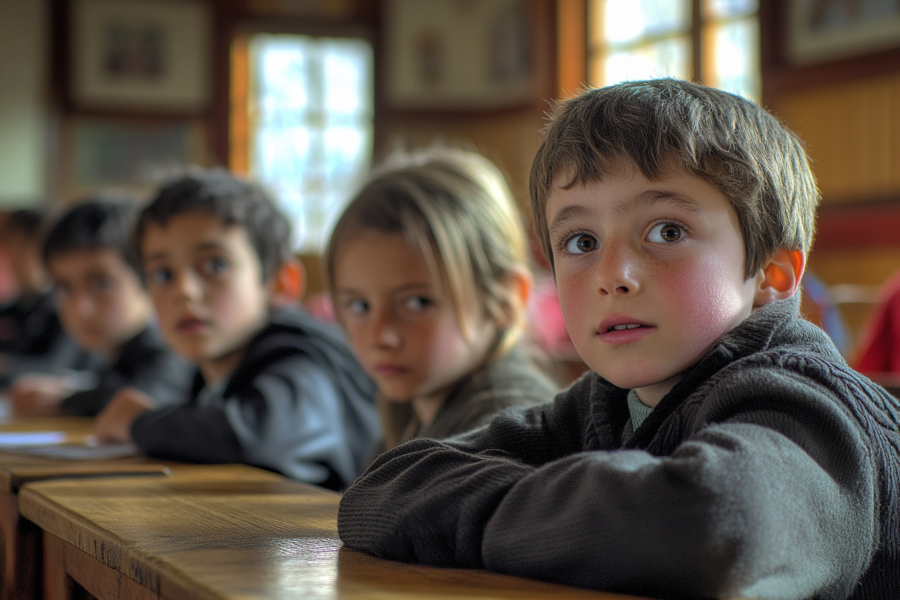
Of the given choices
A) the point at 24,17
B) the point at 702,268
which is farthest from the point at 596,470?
the point at 24,17

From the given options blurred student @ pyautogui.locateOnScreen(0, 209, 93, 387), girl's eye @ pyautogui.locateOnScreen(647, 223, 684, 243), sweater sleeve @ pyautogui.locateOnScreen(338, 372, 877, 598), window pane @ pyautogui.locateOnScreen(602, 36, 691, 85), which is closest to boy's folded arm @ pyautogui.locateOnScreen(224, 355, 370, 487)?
sweater sleeve @ pyautogui.locateOnScreen(338, 372, 877, 598)

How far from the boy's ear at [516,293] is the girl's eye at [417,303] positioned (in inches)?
4.8

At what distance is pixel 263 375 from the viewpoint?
5.00 ft

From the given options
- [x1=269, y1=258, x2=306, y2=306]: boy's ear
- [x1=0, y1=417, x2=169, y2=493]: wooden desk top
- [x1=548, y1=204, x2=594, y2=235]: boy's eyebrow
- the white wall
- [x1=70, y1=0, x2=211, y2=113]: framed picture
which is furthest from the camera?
[x1=70, y1=0, x2=211, y2=113]: framed picture

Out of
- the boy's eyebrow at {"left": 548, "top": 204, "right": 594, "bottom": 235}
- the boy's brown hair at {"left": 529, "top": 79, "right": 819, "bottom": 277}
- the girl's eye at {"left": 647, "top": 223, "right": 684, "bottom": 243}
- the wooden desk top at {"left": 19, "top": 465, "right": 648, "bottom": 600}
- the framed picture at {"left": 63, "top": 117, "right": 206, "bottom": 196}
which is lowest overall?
the wooden desk top at {"left": 19, "top": 465, "right": 648, "bottom": 600}

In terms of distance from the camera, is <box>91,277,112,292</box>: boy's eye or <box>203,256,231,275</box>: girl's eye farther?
<box>91,277,112,292</box>: boy's eye

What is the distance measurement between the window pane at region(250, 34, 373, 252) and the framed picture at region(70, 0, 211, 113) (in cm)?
46

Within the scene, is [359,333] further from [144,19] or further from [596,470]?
[144,19]

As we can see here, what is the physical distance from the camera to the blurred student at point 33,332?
147 inches

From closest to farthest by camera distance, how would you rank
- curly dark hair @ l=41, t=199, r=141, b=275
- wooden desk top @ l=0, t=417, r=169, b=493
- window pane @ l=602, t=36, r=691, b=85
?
wooden desk top @ l=0, t=417, r=169, b=493
curly dark hair @ l=41, t=199, r=141, b=275
window pane @ l=602, t=36, r=691, b=85

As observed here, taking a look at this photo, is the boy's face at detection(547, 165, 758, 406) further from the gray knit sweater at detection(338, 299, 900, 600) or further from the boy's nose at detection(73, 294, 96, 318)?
the boy's nose at detection(73, 294, 96, 318)

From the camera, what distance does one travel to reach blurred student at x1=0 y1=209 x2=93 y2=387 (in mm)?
3729

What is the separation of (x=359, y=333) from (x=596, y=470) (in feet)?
2.79

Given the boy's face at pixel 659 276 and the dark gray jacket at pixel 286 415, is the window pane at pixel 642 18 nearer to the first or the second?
the dark gray jacket at pixel 286 415
